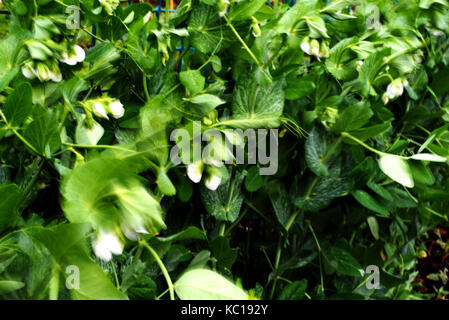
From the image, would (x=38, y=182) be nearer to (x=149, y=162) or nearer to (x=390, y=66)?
(x=149, y=162)

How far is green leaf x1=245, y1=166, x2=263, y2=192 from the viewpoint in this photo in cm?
80

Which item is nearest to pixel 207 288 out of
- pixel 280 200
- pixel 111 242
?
pixel 111 242

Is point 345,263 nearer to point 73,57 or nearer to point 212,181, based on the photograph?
point 212,181

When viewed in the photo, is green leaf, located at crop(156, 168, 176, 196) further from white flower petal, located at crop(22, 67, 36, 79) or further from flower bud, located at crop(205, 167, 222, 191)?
white flower petal, located at crop(22, 67, 36, 79)

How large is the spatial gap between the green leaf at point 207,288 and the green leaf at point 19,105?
0.28m

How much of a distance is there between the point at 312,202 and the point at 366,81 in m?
0.22

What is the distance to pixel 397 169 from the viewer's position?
77 centimetres

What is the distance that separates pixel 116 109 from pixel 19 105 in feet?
0.47

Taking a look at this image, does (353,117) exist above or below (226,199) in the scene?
above

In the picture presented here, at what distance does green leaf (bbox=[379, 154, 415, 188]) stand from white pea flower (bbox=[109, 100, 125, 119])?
41 cm

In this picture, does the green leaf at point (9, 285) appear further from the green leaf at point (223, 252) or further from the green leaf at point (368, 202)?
the green leaf at point (368, 202)

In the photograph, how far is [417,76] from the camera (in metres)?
1.04

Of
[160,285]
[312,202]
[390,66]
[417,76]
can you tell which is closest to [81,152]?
[160,285]
